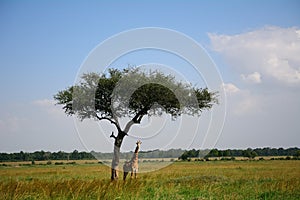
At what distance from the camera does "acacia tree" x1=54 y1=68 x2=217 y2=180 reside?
78.1ft

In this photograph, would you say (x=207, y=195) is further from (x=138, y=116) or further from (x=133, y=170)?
(x=138, y=116)

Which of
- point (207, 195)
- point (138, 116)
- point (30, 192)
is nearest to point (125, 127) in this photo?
point (138, 116)

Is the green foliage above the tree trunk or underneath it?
above

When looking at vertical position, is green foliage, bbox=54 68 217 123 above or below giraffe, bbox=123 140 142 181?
above

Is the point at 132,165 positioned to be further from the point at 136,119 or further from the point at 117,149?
the point at 136,119

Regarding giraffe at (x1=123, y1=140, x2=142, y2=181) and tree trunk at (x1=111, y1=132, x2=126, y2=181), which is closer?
giraffe at (x1=123, y1=140, x2=142, y2=181)

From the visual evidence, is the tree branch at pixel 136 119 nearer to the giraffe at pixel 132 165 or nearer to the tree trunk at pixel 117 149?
the tree trunk at pixel 117 149

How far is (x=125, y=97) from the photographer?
24297 mm

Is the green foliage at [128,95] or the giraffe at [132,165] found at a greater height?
the green foliage at [128,95]

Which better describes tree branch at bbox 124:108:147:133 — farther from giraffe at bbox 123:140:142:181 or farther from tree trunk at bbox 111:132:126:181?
giraffe at bbox 123:140:142:181

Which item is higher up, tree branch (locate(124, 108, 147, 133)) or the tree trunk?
tree branch (locate(124, 108, 147, 133))

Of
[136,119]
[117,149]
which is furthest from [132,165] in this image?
[136,119]

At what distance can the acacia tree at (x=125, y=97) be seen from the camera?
23812mm

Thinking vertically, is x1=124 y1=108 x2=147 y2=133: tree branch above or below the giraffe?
above
